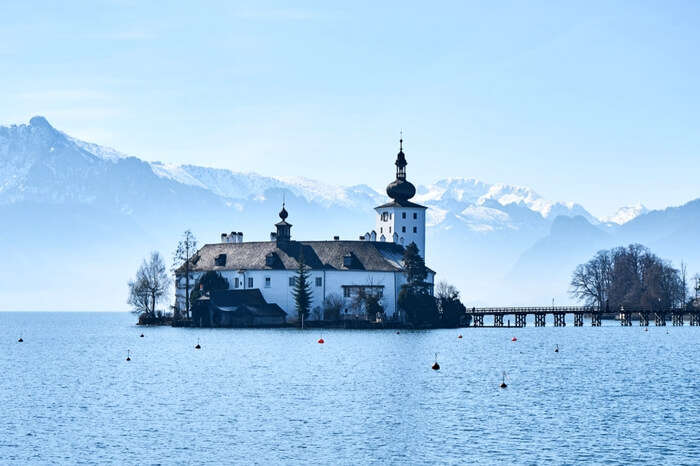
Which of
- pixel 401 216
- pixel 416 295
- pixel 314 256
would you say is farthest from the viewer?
pixel 401 216

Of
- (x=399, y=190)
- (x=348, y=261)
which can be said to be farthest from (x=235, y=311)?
(x=399, y=190)

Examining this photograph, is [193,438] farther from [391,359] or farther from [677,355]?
[677,355]

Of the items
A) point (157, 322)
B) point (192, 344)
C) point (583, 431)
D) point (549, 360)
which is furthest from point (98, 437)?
point (157, 322)

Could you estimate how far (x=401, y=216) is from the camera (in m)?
175

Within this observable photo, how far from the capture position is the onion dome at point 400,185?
583 ft

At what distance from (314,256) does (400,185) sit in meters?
22.1

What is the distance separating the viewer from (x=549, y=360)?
101m

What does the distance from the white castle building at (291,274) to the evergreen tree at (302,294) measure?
182cm

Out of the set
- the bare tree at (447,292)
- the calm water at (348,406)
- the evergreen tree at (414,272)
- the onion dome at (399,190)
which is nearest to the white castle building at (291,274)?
the bare tree at (447,292)

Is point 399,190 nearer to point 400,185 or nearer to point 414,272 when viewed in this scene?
point 400,185

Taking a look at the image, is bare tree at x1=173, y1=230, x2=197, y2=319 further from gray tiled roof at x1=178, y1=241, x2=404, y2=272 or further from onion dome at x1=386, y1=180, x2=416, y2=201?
onion dome at x1=386, y1=180, x2=416, y2=201

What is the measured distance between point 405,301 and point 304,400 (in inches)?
3324

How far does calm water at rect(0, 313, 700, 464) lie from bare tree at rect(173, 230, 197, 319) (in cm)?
5192

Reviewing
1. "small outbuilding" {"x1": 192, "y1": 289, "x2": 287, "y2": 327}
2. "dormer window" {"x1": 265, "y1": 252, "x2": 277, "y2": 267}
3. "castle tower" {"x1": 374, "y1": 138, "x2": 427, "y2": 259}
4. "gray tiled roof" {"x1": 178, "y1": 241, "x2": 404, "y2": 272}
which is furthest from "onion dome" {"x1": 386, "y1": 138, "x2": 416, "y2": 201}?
"small outbuilding" {"x1": 192, "y1": 289, "x2": 287, "y2": 327}
